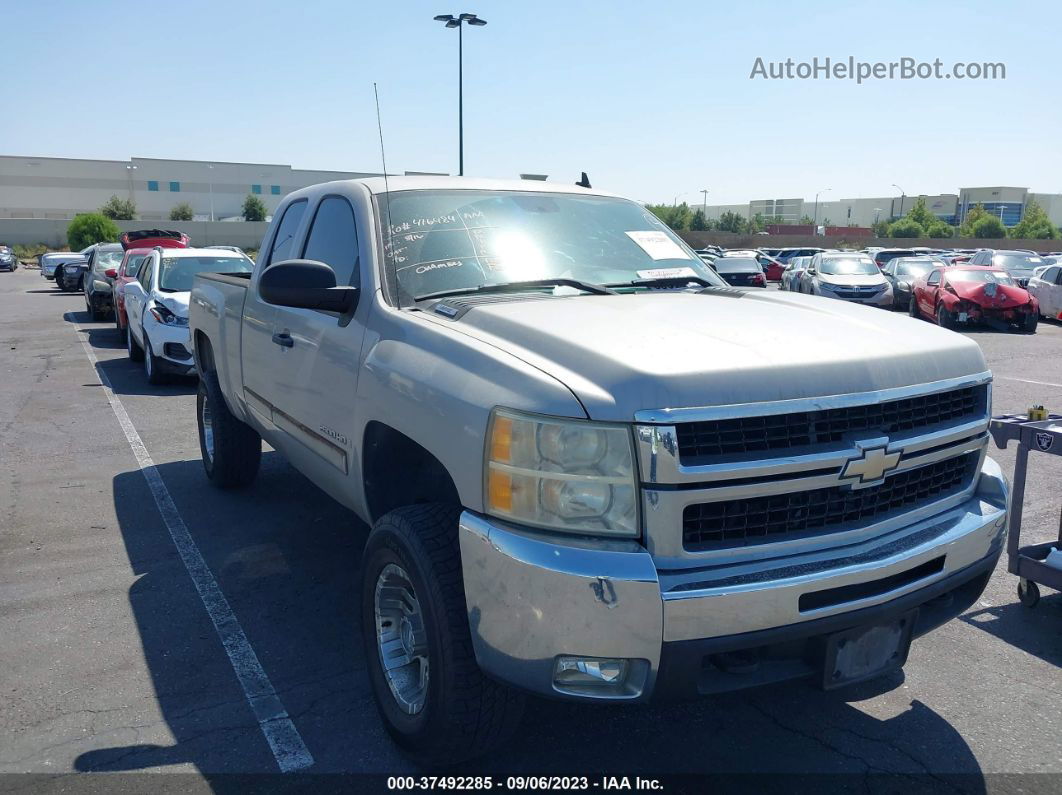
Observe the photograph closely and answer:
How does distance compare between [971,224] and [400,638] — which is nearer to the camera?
Answer: [400,638]

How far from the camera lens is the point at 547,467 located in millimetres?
2590

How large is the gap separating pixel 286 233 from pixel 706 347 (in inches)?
123

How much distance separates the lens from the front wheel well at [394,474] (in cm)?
346

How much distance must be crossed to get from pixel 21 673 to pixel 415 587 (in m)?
2.06

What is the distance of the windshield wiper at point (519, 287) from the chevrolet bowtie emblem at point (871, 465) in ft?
4.42

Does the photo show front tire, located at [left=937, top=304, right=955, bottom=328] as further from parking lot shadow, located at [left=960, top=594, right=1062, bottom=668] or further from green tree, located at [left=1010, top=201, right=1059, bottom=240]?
green tree, located at [left=1010, top=201, right=1059, bottom=240]

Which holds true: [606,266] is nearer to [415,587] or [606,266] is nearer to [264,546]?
[415,587]

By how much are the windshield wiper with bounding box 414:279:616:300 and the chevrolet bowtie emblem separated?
1348 millimetres

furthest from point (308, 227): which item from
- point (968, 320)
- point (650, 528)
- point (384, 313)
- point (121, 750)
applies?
point (968, 320)

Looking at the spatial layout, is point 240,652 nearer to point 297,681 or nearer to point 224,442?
point 297,681

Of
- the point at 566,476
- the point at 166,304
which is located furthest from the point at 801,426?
the point at 166,304

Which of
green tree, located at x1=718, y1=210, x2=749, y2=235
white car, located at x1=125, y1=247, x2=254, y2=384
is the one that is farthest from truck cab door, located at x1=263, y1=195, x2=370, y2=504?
green tree, located at x1=718, y1=210, x2=749, y2=235

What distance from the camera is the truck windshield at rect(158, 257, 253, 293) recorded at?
12.0m

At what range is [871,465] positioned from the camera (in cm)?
276
